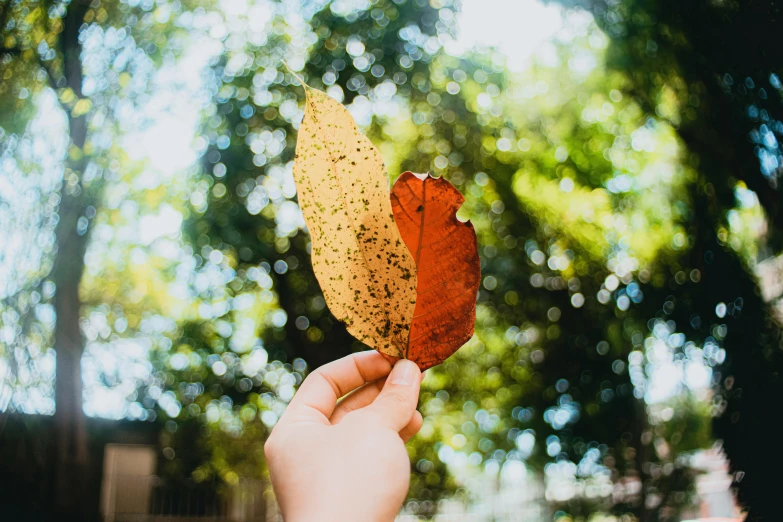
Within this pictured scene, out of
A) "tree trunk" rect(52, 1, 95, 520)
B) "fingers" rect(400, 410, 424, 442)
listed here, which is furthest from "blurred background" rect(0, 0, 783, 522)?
"fingers" rect(400, 410, 424, 442)

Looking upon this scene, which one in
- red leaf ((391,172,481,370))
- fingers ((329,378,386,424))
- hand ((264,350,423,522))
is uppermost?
red leaf ((391,172,481,370))

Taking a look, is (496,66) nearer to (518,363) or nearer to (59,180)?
(518,363)

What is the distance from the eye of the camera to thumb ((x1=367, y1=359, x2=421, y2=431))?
559mm

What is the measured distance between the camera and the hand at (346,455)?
485 millimetres

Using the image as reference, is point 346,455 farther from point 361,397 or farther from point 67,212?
point 67,212

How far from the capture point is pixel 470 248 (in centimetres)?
52

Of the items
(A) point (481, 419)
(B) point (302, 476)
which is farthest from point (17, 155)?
(A) point (481, 419)

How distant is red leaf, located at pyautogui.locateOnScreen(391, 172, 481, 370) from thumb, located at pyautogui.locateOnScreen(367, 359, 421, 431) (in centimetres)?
4

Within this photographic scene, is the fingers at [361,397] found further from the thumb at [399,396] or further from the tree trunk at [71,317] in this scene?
the tree trunk at [71,317]

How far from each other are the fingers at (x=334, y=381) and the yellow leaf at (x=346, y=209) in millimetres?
129

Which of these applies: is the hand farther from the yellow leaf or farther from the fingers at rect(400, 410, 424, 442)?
the yellow leaf

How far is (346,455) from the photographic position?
513mm

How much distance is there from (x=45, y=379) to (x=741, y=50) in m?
3.92

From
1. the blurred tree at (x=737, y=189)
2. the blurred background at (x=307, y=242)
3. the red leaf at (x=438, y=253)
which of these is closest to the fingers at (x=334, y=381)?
the red leaf at (x=438, y=253)
